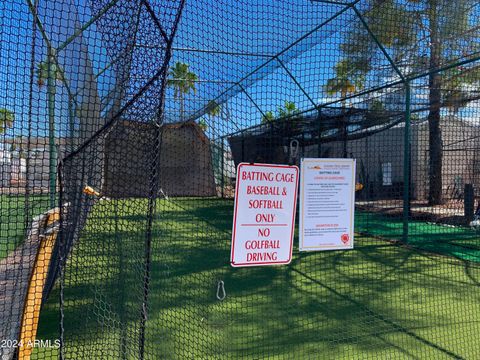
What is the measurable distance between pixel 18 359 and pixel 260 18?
2.95m

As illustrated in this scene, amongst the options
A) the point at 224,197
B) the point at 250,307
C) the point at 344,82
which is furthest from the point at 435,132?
the point at 250,307

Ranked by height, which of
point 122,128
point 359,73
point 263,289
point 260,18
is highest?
point 359,73

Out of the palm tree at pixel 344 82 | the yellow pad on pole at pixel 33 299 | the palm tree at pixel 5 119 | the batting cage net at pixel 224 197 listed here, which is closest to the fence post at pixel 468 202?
the batting cage net at pixel 224 197

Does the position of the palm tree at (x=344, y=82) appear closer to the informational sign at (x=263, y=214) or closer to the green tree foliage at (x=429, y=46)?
the green tree foliage at (x=429, y=46)

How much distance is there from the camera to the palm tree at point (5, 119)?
7.32ft

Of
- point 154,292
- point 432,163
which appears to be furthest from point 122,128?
point 432,163

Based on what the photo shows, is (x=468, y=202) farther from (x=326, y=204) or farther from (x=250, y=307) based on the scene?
(x=326, y=204)

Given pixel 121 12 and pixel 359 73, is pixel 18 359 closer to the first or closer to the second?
pixel 121 12

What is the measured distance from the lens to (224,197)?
823cm

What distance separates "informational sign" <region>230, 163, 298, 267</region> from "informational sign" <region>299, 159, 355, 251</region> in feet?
0.56

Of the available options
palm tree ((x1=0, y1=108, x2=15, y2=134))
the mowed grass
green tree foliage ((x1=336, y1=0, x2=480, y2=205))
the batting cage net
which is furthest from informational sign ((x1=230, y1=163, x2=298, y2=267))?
green tree foliage ((x1=336, y1=0, x2=480, y2=205))

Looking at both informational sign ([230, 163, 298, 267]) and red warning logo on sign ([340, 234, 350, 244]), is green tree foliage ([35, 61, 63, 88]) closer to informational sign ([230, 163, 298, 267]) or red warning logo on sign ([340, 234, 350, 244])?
informational sign ([230, 163, 298, 267])

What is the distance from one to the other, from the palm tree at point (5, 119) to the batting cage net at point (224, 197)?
12 mm

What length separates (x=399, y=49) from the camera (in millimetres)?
6238
